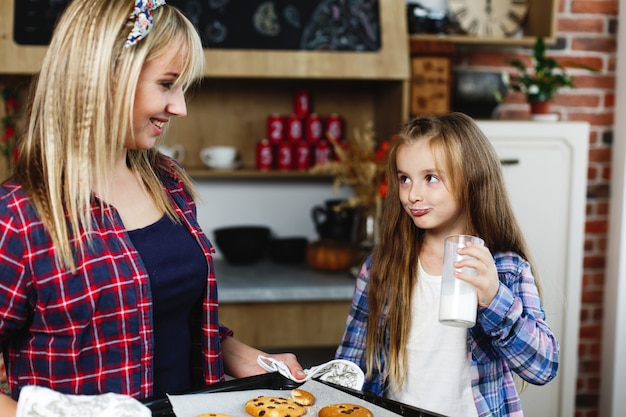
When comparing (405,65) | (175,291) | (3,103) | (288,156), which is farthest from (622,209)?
(3,103)

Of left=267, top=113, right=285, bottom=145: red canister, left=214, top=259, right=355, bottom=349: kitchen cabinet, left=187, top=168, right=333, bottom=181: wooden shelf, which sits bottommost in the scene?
left=214, top=259, right=355, bottom=349: kitchen cabinet

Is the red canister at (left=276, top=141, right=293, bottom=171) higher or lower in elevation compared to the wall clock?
lower

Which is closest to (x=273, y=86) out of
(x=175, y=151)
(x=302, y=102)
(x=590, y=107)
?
(x=302, y=102)

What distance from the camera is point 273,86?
3.33 metres

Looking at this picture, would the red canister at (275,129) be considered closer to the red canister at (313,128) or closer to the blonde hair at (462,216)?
the red canister at (313,128)

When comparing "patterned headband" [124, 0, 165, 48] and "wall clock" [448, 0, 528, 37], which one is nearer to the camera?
"patterned headband" [124, 0, 165, 48]

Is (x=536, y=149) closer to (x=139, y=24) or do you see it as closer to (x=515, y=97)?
(x=515, y=97)

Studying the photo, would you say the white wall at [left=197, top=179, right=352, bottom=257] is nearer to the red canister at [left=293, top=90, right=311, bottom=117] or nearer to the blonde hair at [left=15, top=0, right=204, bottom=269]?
the red canister at [left=293, top=90, right=311, bottom=117]

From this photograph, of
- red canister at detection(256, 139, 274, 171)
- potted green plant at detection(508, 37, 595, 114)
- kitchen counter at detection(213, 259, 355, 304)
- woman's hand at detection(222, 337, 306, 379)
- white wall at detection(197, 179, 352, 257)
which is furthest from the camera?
white wall at detection(197, 179, 352, 257)

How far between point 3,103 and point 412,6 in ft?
5.85

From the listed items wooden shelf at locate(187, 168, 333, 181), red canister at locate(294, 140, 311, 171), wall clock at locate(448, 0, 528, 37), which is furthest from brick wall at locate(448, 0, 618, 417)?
wooden shelf at locate(187, 168, 333, 181)

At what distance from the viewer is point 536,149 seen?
285 centimetres

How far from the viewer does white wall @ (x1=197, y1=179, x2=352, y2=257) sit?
11.0ft

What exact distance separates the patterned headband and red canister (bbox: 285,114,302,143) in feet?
6.80
